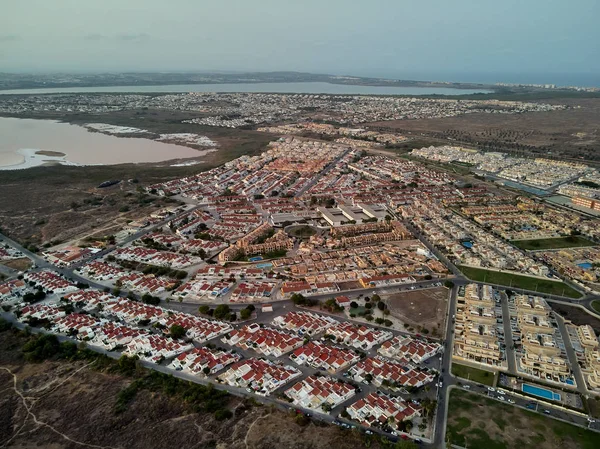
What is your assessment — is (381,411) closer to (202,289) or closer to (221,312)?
(221,312)

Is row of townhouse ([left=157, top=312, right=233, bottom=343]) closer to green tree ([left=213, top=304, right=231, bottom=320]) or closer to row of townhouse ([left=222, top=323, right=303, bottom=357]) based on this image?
green tree ([left=213, top=304, right=231, bottom=320])

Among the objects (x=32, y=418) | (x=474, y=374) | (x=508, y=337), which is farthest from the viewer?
(x=508, y=337)

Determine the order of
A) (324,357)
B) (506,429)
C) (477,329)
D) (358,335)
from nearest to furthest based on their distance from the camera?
(506,429) < (324,357) < (477,329) < (358,335)

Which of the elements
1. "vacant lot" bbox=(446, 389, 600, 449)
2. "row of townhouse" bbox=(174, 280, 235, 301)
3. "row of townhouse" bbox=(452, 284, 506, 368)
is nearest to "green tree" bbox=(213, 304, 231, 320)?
"row of townhouse" bbox=(174, 280, 235, 301)

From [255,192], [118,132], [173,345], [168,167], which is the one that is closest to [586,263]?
[173,345]

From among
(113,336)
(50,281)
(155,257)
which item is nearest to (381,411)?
(113,336)

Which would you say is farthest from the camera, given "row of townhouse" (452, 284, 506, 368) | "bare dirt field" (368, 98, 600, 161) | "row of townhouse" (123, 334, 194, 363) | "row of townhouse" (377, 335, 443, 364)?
"bare dirt field" (368, 98, 600, 161)

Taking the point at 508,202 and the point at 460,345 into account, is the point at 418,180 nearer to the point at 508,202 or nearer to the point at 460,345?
the point at 508,202

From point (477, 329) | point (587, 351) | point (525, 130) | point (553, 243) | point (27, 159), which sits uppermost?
point (525, 130)
